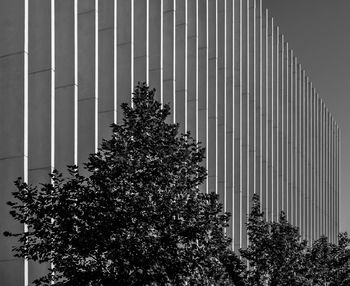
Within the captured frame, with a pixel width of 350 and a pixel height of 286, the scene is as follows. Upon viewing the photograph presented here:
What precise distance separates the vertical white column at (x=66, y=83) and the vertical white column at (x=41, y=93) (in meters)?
1.03

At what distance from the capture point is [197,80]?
114 feet

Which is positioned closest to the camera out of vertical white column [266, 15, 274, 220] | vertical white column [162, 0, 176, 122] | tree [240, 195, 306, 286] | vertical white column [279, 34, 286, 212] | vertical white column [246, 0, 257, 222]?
tree [240, 195, 306, 286]

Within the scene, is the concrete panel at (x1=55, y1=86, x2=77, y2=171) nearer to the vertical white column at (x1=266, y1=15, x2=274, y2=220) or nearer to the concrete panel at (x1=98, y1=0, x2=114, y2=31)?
the concrete panel at (x1=98, y1=0, x2=114, y2=31)

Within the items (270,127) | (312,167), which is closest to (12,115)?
(270,127)

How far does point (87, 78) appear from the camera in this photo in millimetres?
24906

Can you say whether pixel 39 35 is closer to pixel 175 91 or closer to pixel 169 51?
pixel 169 51

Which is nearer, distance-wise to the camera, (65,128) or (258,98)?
(65,128)

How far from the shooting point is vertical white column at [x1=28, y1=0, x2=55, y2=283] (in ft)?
72.6

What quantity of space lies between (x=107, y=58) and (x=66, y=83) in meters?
3.19

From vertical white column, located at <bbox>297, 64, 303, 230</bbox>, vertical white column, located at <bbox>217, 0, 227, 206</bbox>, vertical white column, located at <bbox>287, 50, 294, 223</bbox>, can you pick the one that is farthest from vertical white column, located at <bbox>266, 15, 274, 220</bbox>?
vertical white column, located at <bbox>217, 0, 227, 206</bbox>

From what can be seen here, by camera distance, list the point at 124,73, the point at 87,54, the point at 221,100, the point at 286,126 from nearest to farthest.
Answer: the point at 87,54 → the point at 124,73 → the point at 221,100 → the point at 286,126

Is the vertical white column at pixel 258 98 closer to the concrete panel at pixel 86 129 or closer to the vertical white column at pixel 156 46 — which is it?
the vertical white column at pixel 156 46

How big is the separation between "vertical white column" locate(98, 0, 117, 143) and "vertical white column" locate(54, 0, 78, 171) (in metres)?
2.45

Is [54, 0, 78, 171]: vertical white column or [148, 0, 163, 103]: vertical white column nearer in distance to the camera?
[54, 0, 78, 171]: vertical white column
